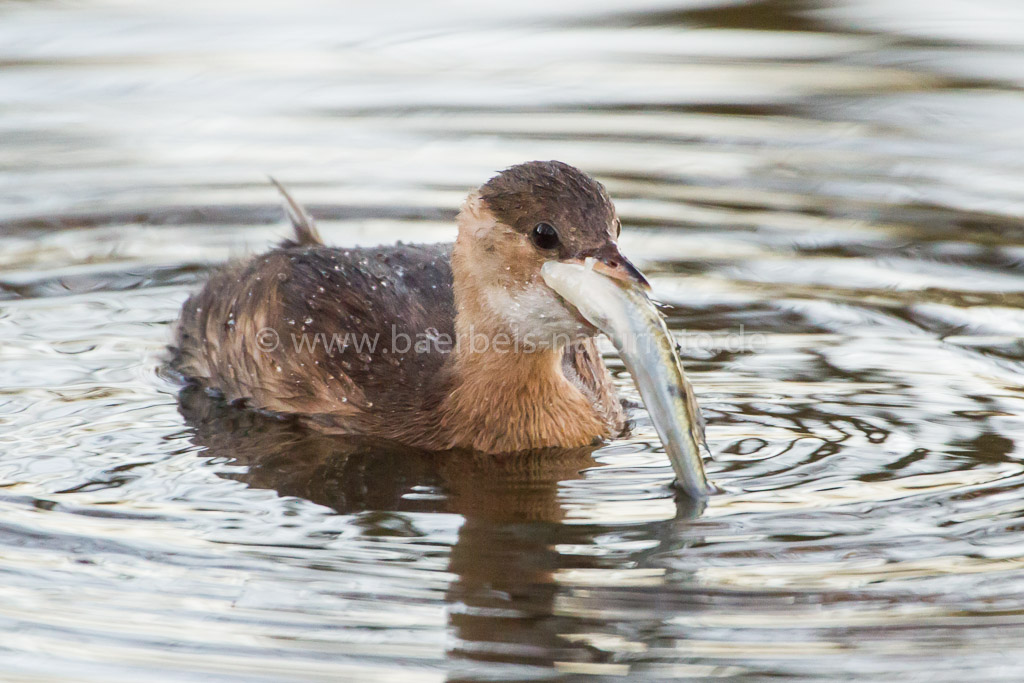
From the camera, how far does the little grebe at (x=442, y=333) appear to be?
6.36 meters

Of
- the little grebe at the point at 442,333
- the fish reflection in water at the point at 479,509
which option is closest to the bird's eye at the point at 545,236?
the little grebe at the point at 442,333

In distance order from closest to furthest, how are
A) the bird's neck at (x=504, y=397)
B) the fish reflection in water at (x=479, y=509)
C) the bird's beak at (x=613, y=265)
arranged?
1. the fish reflection in water at (x=479, y=509)
2. the bird's beak at (x=613, y=265)
3. the bird's neck at (x=504, y=397)

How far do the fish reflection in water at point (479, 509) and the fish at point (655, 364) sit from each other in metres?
0.25

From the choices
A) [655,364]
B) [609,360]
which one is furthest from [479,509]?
[609,360]

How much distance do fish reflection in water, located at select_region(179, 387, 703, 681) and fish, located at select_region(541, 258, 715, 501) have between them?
254 millimetres

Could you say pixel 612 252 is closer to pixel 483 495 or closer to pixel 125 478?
pixel 483 495

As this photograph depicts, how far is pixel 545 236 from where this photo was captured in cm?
629

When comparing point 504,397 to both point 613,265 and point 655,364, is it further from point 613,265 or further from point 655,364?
point 655,364

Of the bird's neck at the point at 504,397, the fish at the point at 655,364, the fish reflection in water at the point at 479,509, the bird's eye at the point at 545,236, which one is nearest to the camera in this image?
the fish reflection in water at the point at 479,509

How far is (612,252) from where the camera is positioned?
6066 mm

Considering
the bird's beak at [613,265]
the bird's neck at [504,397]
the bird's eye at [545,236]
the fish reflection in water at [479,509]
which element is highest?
the bird's eye at [545,236]

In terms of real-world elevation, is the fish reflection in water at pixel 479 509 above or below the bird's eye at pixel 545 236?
below

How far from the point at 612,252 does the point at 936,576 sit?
5.60 feet

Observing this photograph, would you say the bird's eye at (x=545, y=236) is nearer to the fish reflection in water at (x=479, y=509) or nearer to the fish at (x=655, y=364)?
the fish at (x=655, y=364)
